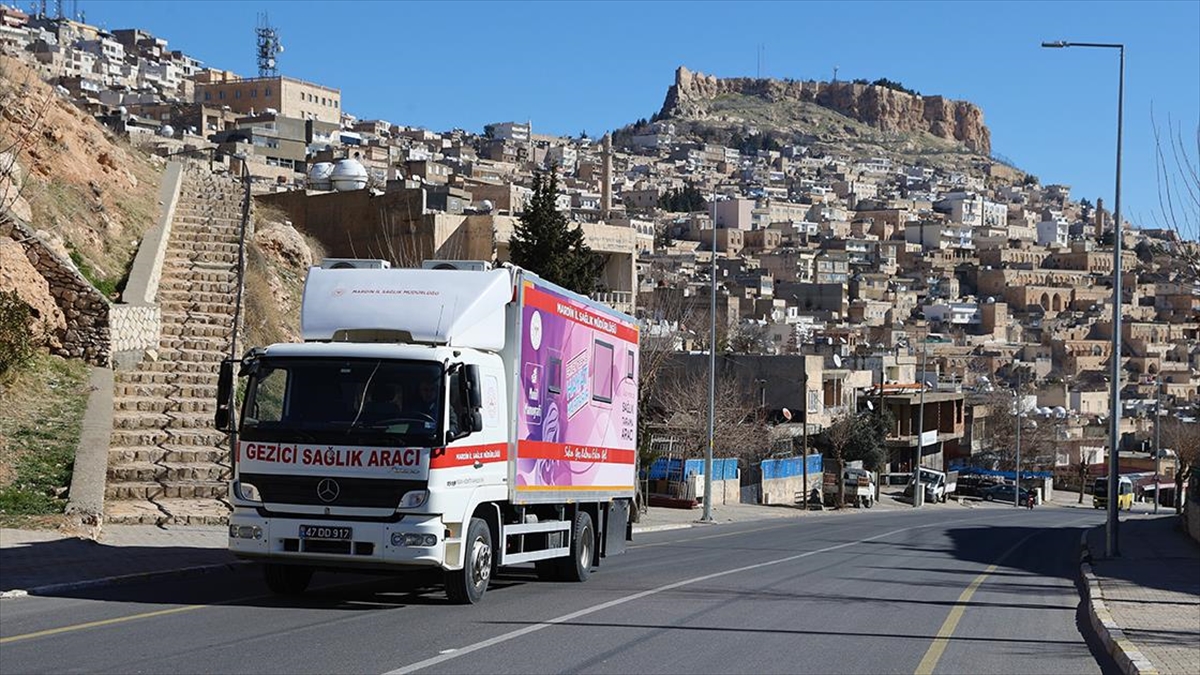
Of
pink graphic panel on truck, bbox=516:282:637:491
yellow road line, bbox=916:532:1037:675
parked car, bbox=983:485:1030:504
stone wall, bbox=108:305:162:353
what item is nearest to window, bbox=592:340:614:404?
pink graphic panel on truck, bbox=516:282:637:491

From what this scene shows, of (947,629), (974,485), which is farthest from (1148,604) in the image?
(974,485)

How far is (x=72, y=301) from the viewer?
26516 millimetres

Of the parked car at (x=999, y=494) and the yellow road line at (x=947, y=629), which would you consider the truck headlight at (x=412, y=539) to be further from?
the parked car at (x=999, y=494)

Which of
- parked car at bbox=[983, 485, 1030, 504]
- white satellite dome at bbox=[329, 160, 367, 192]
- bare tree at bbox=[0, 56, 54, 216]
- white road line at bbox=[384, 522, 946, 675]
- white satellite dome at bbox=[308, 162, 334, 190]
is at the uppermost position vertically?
white satellite dome at bbox=[308, 162, 334, 190]

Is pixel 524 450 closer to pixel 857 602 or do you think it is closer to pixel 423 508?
pixel 423 508

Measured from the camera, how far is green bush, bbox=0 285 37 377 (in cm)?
2372

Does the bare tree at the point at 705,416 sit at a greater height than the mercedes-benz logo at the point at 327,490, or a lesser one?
greater

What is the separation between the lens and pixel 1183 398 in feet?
478

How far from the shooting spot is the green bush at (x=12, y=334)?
77.8 feet

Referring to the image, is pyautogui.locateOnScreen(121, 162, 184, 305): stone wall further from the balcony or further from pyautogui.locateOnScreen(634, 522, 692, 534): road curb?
the balcony

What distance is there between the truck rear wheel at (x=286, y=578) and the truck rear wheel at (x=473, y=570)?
158 cm

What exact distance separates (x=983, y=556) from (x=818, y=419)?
42.8 meters

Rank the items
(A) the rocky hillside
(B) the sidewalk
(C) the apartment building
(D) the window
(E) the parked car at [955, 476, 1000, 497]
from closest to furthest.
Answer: (B) the sidewalk, (D) the window, (A) the rocky hillside, (E) the parked car at [955, 476, 1000, 497], (C) the apartment building

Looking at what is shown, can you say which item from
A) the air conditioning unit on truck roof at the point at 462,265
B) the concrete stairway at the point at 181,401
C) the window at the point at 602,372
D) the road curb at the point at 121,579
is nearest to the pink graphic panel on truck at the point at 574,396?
the window at the point at 602,372
